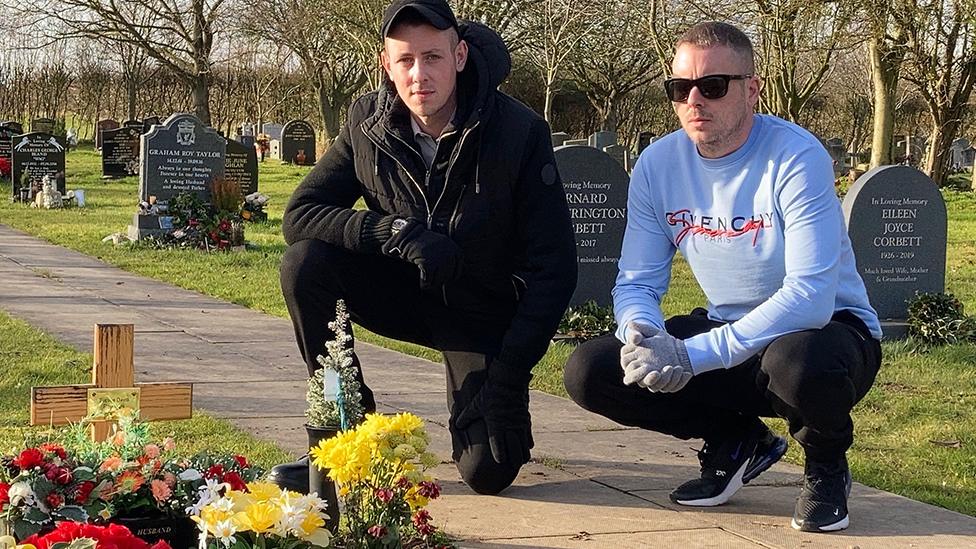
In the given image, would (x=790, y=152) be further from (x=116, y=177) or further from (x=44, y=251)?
(x=116, y=177)

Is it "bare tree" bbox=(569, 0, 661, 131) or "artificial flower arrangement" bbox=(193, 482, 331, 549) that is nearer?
"artificial flower arrangement" bbox=(193, 482, 331, 549)

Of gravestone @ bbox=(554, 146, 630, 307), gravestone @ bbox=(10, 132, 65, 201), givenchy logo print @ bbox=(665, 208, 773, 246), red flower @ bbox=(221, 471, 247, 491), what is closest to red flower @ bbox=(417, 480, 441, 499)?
red flower @ bbox=(221, 471, 247, 491)

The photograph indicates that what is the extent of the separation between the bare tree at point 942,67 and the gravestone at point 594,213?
14833 mm

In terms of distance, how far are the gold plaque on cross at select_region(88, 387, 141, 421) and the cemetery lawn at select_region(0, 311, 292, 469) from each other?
31 centimetres

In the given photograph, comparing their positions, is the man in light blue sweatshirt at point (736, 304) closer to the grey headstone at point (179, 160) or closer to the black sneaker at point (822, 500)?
the black sneaker at point (822, 500)

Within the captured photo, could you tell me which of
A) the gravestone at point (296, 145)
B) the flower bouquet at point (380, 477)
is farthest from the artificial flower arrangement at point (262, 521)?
the gravestone at point (296, 145)

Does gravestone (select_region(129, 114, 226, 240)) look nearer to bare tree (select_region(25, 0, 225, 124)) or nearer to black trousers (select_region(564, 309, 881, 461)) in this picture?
black trousers (select_region(564, 309, 881, 461))

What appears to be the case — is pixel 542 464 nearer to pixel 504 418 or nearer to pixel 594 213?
pixel 504 418

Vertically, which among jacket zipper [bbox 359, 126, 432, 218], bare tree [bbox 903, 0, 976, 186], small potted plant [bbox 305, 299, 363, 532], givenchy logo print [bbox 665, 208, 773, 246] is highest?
bare tree [bbox 903, 0, 976, 186]

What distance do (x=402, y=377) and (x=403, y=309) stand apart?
90.7 inches

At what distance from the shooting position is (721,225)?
159 inches

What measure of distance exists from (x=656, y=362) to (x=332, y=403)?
995 mm

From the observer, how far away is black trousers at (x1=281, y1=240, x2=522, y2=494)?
4312 millimetres

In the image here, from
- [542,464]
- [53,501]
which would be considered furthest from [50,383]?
[53,501]
